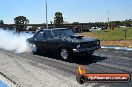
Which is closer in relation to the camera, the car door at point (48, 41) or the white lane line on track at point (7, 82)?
the white lane line on track at point (7, 82)

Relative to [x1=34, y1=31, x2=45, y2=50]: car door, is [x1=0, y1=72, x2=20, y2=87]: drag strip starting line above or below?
below

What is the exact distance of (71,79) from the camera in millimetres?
9086

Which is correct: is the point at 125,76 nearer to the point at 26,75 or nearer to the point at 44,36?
the point at 26,75

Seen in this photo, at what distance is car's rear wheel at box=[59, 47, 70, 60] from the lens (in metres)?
13.7

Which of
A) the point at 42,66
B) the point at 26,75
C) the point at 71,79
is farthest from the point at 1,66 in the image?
the point at 71,79

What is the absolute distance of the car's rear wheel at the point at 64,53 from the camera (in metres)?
13.7

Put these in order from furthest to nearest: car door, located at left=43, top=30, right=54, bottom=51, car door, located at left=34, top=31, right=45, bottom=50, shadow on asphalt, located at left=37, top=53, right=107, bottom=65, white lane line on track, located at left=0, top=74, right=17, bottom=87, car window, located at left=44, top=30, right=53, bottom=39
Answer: car door, located at left=34, top=31, right=45, bottom=50
car window, located at left=44, top=30, right=53, bottom=39
car door, located at left=43, top=30, right=54, bottom=51
shadow on asphalt, located at left=37, top=53, right=107, bottom=65
white lane line on track, located at left=0, top=74, right=17, bottom=87

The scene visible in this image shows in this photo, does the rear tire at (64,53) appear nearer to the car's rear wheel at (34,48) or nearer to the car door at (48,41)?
the car door at (48,41)

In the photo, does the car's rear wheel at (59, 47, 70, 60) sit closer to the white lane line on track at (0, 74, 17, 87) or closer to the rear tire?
the rear tire

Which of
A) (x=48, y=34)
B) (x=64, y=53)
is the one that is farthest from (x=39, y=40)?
(x=64, y=53)

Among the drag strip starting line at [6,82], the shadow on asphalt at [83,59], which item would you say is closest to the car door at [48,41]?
the shadow on asphalt at [83,59]

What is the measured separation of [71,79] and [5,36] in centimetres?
1903

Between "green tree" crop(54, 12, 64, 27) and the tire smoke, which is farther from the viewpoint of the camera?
"green tree" crop(54, 12, 64, 27)

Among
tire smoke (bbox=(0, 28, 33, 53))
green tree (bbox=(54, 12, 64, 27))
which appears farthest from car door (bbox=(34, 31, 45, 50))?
green tree (bbox=(54, 12, 64, 27))
